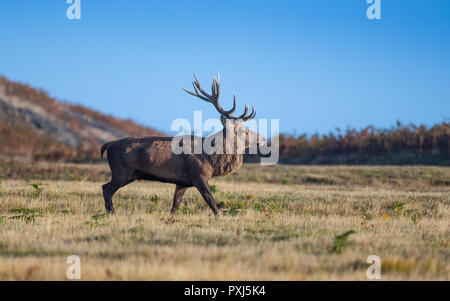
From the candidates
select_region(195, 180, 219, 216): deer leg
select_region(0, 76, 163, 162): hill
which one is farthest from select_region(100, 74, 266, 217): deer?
select_region(0, 76, 163, 162): hill

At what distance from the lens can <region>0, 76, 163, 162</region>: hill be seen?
94.7 feet

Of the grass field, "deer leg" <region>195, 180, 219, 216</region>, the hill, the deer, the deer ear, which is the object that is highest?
the hill

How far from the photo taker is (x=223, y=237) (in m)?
6.99

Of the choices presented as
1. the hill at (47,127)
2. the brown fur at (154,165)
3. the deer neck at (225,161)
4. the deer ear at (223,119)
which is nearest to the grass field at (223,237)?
the brown fur at (154,165)

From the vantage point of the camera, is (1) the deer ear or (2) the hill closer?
(1) the deer ear

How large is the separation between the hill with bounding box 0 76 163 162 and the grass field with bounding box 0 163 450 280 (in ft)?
53.8

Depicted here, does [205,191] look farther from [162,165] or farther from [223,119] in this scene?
[223,119]

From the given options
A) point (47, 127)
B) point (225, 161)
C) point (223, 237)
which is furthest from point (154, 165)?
point (47, 127)

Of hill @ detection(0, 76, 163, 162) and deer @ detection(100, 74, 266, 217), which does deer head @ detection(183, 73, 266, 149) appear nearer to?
deer @ detection(100, 74, 266, 217)

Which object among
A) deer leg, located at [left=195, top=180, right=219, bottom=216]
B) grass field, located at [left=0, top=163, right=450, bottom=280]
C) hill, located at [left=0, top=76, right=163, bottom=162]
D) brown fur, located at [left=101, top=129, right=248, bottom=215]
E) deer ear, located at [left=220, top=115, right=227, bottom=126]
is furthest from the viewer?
hill, located at [left=0, top=76, right=163, bottom=162]

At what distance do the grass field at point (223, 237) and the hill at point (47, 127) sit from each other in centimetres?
1639

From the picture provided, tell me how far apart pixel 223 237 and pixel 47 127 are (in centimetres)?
3027
